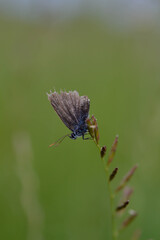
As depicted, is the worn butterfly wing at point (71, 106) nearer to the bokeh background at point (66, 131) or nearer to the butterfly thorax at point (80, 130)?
the butterfly thorax at point (80, 130)

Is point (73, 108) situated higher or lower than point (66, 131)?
lower

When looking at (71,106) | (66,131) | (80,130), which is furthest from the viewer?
(66,131)

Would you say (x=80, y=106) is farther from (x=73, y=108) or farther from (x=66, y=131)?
(x=66, y=131)

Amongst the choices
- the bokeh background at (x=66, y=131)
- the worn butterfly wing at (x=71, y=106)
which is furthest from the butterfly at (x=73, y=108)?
the bokeh background at (x=66, y=131)

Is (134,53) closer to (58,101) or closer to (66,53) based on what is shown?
(66,53)

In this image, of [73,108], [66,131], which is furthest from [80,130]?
[66,131]

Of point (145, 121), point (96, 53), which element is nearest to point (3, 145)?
point (145, 121)

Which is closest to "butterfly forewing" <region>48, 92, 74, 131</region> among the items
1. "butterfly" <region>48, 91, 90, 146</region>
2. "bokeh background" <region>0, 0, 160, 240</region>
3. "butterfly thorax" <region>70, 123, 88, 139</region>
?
"butterfly" <region>48, 91, 90, 146</region>
